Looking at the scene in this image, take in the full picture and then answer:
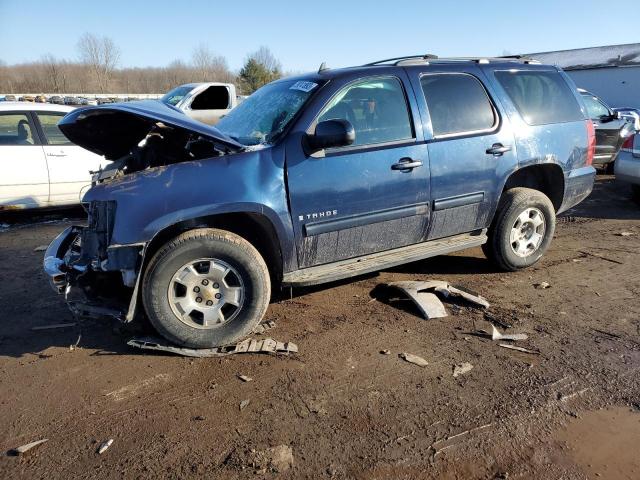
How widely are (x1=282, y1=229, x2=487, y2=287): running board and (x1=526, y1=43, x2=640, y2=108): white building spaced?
98.6 ft

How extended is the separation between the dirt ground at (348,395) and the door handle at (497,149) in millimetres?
1260

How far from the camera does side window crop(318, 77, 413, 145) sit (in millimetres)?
3941

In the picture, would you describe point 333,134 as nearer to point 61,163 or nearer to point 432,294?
point 432,294

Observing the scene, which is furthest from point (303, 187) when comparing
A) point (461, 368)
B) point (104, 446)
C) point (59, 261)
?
point (104, 446)

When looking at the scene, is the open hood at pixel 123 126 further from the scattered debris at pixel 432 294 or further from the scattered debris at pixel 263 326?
the scattered debris at pixel 432 294

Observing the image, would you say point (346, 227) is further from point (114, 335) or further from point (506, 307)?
point (114, 335)

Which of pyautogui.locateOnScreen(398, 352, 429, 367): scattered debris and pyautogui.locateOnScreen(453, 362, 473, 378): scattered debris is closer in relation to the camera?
pyautogui.locateOnScreen(453, 362, 473, 378): scattered debris

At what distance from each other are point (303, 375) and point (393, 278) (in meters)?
1.90

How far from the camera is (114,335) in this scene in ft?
12.7

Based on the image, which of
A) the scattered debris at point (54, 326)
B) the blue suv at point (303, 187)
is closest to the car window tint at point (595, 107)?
the blue suv at point (303, 187)

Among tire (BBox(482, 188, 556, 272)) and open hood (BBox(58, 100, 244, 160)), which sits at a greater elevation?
open hood (BBox(58, 100, 244, 160))

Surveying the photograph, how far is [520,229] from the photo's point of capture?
491 cm

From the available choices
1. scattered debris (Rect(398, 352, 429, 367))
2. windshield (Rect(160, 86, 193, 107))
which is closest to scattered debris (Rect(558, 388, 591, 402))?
scattered debris (Rect(398, 352, 429, 367))

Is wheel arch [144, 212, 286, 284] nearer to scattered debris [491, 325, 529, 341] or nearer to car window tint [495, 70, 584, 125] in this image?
scattered debris [491, 325, 529, 341]
